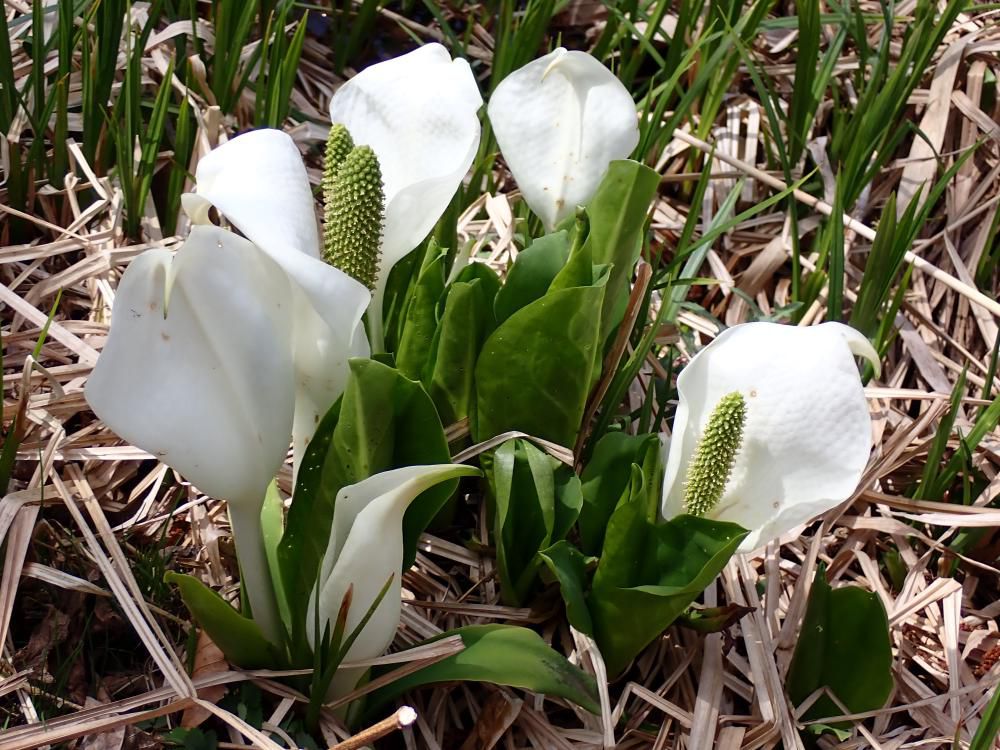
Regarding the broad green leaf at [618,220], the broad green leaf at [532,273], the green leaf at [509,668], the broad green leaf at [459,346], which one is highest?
the broad green leaf at [618,220]

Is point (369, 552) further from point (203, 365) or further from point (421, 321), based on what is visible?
point (421, 321)

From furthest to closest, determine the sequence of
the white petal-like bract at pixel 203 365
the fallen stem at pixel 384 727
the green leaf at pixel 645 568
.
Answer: the green leaf at pixel 645 568
the fallen stem at pixel 384 727
the white petal-like bract at pixel 203 365

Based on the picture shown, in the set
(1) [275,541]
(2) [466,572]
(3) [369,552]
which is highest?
(3) [369,552]

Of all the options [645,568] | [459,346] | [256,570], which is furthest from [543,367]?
[256,570]

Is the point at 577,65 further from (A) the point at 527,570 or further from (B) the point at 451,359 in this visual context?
(A) the point at 527,570

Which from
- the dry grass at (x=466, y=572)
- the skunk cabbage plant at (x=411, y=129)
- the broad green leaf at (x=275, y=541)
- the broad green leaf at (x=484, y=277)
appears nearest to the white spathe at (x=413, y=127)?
the skunk cabbage plant at (x=411, y=129)

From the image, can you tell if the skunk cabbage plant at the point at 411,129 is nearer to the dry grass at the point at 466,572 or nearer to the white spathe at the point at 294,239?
the white spathe at the point at 294,239
